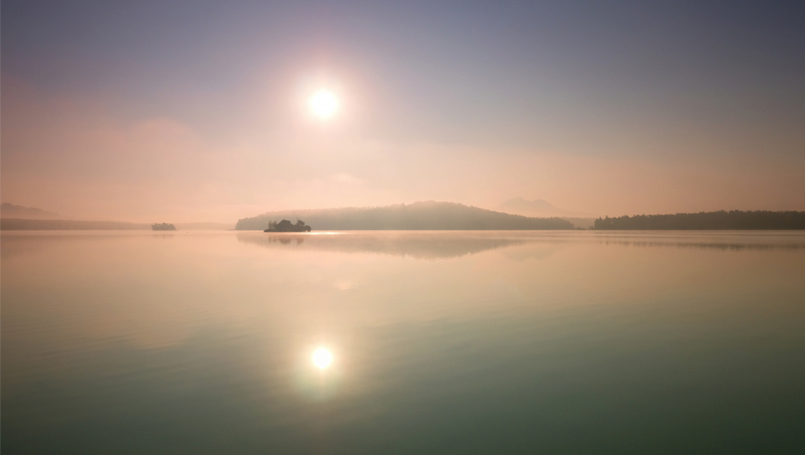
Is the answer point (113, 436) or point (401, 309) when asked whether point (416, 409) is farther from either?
point (401, 309)

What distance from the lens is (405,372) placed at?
9.06 metres

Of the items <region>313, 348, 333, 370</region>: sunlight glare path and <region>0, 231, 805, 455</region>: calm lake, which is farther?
<region>313, 348, 333, 370</region>: sunlight glare path

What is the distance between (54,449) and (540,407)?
8.07m

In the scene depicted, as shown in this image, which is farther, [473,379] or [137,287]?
[137,287]

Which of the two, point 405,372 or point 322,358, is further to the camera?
point 322,358

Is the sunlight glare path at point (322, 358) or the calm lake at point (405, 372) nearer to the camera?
the calm lake at point (405, 372)

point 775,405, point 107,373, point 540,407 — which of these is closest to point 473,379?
point 540,407

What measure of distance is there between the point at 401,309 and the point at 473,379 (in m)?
7.03

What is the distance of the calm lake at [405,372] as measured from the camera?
6.43 m

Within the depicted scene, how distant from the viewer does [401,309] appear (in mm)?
15461

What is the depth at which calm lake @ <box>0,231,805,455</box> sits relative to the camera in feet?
21.1

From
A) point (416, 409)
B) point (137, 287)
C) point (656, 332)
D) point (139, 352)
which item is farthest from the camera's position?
point (137, 287)

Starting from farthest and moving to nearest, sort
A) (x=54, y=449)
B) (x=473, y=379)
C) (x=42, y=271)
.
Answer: (x=42, y=271), (x=473, y=379), (x=54, y=449)

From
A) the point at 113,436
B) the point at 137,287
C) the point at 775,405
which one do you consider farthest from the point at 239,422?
the point at 137,287
